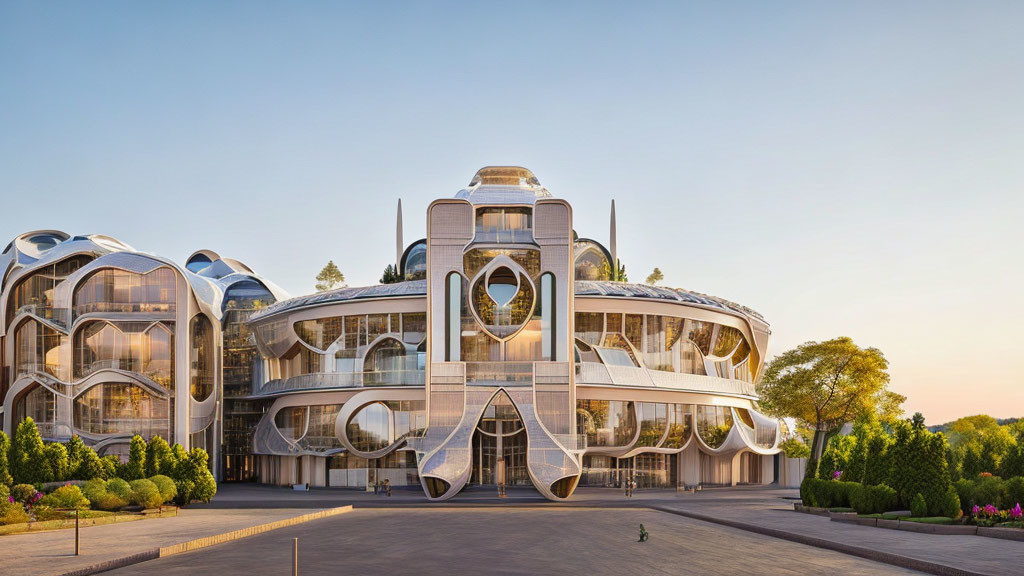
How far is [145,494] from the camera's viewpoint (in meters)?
37.1

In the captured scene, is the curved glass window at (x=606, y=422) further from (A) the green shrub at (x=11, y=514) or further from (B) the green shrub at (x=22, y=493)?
(A) the green shrub at (x=11, y=514)

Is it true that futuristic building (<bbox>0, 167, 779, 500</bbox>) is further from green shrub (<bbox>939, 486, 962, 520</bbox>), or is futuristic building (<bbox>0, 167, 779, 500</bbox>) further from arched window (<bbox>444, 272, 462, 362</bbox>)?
green shrub (<bbox>939, 486, 962, 520</bbox>)

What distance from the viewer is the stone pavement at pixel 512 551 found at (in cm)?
2069

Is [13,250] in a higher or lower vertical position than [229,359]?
higher

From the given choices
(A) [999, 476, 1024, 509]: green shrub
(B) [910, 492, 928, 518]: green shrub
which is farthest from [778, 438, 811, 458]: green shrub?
(A) [999, 476, 1024, 509]: green shrub

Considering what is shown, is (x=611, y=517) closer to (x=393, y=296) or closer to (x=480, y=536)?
(x=480, y=536)

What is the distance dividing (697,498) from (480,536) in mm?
22449

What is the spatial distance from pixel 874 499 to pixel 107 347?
4399 centimetres

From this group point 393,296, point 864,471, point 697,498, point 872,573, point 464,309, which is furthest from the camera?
point 393,296

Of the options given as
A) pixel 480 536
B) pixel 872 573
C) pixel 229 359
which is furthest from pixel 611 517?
pixel 229 359

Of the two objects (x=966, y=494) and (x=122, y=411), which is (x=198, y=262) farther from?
(x=966, y=494)

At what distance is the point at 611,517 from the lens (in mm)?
35750

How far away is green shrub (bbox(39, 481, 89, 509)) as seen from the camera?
32.9 m

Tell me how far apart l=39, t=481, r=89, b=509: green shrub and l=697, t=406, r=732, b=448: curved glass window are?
34.4 m
